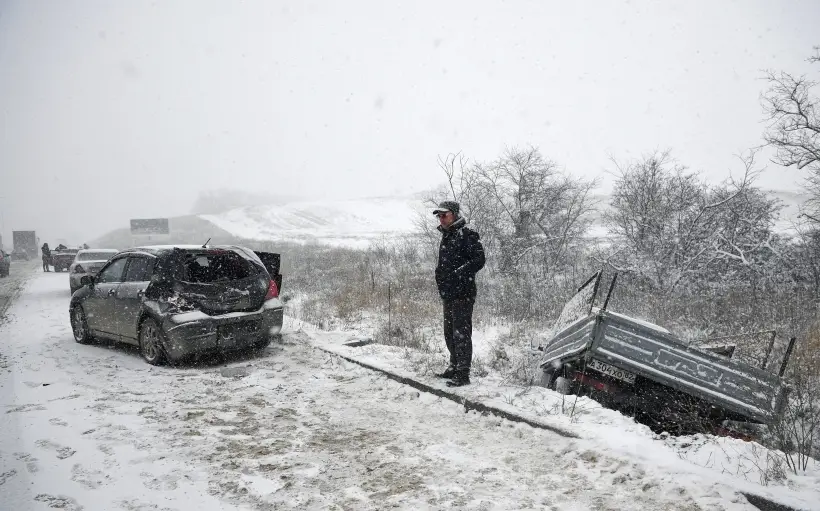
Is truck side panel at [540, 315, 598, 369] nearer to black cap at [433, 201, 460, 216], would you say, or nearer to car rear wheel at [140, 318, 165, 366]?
black cap at [433, 201, 460, 216]

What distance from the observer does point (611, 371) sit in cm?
465

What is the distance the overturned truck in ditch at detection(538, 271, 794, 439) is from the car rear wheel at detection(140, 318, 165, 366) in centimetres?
521

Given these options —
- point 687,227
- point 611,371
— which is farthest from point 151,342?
point 687,227

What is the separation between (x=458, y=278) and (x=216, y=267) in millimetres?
3580

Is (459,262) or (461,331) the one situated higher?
(459,262)

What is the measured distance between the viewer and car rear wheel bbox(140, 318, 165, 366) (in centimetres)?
641

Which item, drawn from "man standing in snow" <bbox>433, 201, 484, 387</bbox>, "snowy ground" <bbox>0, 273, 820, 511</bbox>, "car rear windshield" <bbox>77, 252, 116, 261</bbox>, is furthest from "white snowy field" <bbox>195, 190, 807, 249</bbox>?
"snowy ground" <bbox>0, 273, 820, 511</bbox>

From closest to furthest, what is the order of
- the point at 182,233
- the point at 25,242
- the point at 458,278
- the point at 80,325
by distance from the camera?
the point at 458,278 → the point at 80,325 → the point at 25,242 → the point at 182,233

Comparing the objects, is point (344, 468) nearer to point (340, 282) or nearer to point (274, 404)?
point (274, 404)

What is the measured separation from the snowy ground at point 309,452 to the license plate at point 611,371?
0.51 metres

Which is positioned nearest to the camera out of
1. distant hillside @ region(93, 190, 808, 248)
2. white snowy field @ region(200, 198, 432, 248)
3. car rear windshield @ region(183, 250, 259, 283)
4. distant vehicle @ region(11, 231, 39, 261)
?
car rear windshield @ region(183, 250, 259, 283)

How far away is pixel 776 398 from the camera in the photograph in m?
4.33

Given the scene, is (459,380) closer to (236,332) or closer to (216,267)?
(236,332)

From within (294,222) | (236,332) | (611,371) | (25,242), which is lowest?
(25,242)
